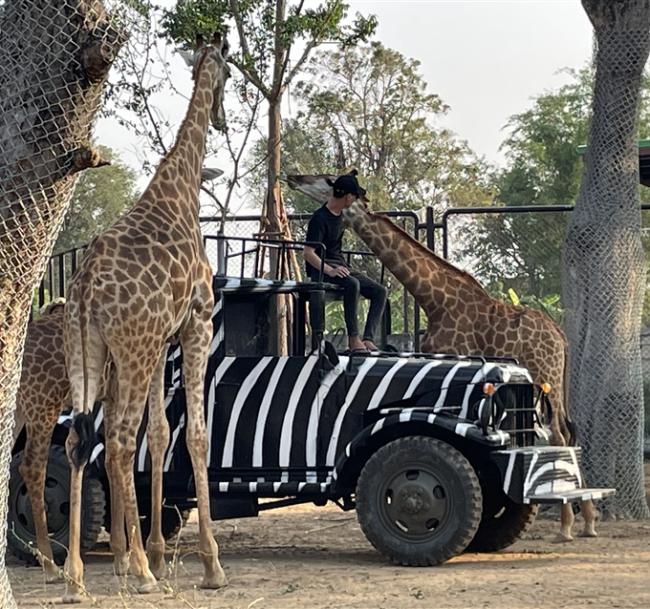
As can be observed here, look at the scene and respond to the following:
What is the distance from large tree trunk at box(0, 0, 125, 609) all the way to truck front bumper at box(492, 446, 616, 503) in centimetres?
478

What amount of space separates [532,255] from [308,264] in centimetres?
1738

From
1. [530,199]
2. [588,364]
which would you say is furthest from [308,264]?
[530,199]

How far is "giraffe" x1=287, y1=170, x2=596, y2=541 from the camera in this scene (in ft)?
40.5

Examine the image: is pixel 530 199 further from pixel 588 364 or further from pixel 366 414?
pixel 366 414

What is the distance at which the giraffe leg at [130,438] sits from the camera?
934cm

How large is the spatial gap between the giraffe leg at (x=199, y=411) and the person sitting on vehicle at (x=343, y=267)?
1430mm

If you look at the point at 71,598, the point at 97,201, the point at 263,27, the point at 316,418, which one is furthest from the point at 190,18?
the point at 97,201

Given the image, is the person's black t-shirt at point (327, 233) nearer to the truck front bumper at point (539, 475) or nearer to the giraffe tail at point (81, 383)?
the truck front bumper at point (539, 475)

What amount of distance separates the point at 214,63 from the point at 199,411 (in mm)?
2601

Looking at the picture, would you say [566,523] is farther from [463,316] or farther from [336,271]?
[336,271]

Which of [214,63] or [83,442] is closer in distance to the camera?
[83,442]

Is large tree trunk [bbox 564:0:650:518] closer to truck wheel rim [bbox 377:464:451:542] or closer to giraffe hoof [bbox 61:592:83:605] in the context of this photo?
truck wheel rim [bbox 377:464:451:542]

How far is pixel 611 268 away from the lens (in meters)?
13.8

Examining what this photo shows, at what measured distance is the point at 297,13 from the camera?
15930 millimetres
